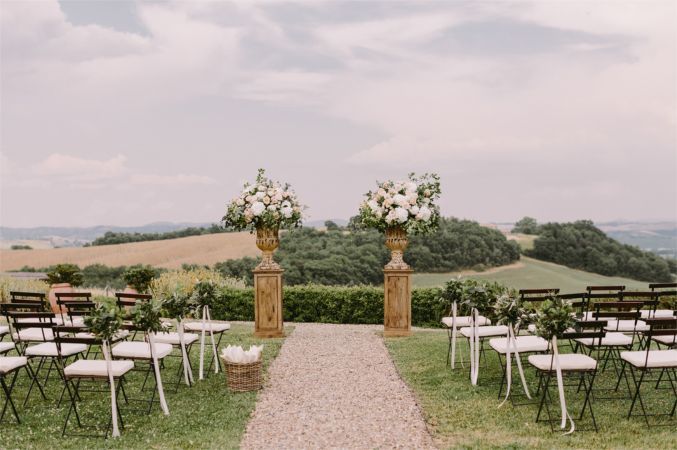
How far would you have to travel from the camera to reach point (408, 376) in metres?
8.34

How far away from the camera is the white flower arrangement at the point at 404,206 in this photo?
450 inches

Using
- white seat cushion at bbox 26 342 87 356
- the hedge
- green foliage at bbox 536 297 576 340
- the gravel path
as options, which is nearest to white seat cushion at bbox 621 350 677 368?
green foliage at bbox 536 297 576 340

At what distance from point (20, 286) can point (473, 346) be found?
13745 mm

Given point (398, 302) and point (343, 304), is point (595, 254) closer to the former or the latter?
point (343, 304)

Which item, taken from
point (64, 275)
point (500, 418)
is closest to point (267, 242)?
point (500, 418)

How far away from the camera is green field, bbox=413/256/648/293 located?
80.9ft

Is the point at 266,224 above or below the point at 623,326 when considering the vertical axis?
above

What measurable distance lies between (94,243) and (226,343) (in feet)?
91.0

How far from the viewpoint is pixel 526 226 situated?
3234cm

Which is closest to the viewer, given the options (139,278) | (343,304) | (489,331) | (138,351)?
(138,351)

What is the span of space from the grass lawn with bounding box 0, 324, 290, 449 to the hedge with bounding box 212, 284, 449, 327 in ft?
19.6

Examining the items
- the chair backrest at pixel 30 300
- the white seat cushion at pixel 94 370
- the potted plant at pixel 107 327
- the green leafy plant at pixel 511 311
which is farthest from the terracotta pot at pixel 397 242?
the potted plant at pixel 107 327

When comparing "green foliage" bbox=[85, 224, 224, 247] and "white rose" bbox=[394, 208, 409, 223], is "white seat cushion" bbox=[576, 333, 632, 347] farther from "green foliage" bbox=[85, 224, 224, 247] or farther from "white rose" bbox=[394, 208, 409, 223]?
"green foliage" bbox=[85, 224, 224, 247]

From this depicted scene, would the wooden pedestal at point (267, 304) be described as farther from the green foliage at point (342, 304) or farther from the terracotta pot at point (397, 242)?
the green foliage at point (342, 304)
